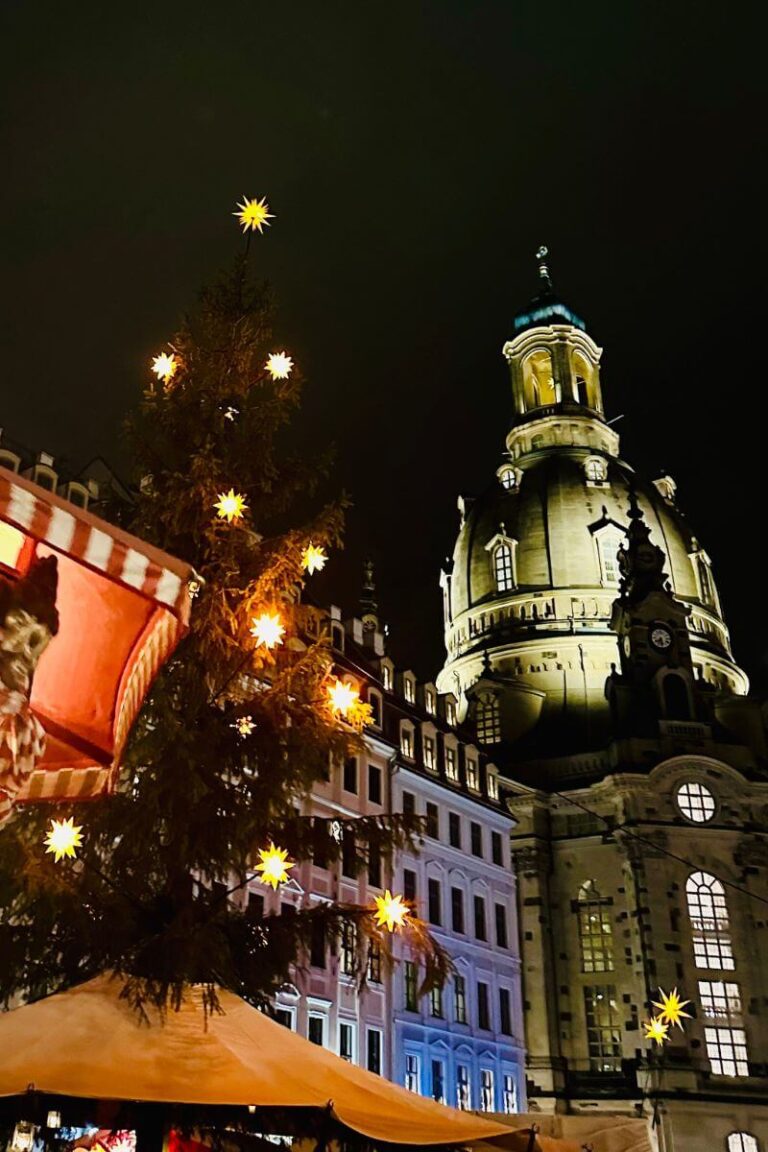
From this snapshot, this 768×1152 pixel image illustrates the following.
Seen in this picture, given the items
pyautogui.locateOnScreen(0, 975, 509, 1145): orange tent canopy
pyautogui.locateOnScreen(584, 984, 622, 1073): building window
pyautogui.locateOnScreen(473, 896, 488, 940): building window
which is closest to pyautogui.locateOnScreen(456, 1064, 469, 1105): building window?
pyautogui.locateOnScreen(473, 896, 488, 940): building window

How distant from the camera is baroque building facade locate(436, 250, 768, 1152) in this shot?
2199 inches

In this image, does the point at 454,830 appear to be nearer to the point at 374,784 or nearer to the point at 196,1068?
the point at 374,784

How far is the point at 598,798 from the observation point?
→ 62969 mm

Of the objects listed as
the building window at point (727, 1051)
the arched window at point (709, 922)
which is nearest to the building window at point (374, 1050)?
the building window at point (727, 1051)

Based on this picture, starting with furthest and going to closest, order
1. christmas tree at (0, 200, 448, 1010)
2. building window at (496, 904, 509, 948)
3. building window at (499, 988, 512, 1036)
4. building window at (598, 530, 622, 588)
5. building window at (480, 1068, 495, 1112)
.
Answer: building window at (598, 530, 622, 588) → building window at (496, 904, 509, 948) → building window at (499, 988, 512, 1036) → building window at (480, 1068, 495, 1112) → christmas tree at (0, 200, 448, 1010)

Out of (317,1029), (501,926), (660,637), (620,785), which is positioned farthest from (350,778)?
(660,637)

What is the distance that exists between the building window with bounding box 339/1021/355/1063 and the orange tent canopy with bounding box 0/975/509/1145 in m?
29.2

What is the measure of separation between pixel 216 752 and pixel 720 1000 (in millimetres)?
52853

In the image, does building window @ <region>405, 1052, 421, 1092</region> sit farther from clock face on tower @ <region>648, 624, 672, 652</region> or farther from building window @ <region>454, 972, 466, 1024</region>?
clock face on tower @ <region>648, 624, 672, 652</region>

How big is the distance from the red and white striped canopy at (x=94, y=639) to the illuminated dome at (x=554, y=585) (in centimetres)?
6339

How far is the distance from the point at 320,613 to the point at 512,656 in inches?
2409

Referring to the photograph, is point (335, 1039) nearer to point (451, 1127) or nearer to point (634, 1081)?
point (634, 1081)

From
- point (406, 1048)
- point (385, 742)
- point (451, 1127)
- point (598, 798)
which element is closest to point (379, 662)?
point (385, 742)

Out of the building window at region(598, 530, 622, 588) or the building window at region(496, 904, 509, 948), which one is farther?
the building window at region(598, 530, 622, 588)
